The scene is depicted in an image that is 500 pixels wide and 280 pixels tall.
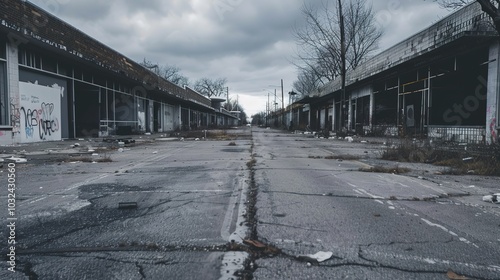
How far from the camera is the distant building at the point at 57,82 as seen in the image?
14016mm

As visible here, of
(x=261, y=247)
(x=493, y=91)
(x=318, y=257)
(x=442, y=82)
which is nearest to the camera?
(x=318, y=257)

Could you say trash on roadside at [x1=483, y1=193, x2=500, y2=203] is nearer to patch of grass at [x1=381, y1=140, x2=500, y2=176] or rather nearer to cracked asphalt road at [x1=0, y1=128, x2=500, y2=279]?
cracked asphalt road at [x1=0, y1=128, x2=500, y2=279]

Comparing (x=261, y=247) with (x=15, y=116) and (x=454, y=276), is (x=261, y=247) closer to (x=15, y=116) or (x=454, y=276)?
(x=454, y=276)

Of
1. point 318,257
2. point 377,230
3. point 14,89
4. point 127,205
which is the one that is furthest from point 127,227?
point 14,89

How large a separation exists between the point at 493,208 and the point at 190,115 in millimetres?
52986

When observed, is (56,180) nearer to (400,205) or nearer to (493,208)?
(400,205)

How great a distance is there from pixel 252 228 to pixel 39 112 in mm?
16736

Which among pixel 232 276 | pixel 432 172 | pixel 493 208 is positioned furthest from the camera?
pixel 432 172

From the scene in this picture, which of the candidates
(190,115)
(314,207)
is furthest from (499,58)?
(190,115)

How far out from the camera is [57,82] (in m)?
18.1

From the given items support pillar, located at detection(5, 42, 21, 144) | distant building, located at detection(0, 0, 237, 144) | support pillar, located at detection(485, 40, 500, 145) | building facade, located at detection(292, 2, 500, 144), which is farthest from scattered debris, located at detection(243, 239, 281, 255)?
support pillar, located at detection(5, 42, 21, 144)

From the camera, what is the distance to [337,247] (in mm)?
2879

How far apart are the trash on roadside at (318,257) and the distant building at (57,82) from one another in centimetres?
1411

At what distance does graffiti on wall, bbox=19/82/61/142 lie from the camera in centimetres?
1522
